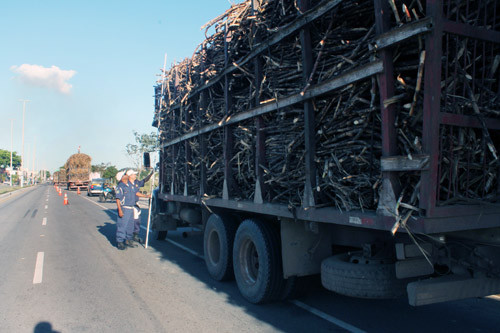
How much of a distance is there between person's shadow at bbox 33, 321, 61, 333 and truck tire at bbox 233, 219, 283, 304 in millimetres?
2304

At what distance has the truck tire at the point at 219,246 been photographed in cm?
579

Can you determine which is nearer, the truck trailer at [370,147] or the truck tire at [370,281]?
the truck trailer at [370,147]

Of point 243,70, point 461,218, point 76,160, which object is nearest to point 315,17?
point 243,70

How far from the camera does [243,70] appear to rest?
534cm

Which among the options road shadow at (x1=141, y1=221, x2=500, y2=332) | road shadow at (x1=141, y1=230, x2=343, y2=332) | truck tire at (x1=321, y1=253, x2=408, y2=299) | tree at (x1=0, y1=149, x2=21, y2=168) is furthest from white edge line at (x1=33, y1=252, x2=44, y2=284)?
tree at (x1=0, y1=149, x2=21, y2=168)

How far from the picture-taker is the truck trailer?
9.45ft

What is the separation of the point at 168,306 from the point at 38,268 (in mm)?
3434

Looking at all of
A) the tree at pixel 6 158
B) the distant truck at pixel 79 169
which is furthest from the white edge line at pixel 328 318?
the tree at pixel 6 158

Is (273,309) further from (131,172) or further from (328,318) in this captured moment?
(131,172)

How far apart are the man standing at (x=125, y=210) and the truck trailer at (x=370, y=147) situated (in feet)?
14.3

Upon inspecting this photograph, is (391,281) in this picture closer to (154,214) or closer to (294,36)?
(294,36)

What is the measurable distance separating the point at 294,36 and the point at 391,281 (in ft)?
9.11

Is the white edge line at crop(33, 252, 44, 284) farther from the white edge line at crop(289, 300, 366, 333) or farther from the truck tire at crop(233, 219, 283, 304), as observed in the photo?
the white edge line at crop(289, 300, 366, 333)

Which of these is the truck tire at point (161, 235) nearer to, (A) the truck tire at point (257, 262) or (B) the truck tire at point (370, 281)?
(A) the truck tire at point (257, 262)
